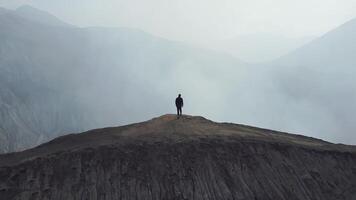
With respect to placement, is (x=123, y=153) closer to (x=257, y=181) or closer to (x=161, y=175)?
(x=161, y=175)

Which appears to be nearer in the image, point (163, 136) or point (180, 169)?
point (180, 169)

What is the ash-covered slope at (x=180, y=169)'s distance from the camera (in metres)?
29.9

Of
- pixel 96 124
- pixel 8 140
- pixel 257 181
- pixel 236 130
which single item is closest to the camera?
pixel 257 181

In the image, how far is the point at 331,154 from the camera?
118ft

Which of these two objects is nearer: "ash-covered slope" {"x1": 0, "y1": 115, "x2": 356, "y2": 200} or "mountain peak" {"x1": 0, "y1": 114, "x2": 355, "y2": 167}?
"ash-covered slope" {"x1": 0, "y1": 115, "x2": 356, "y2": 200}

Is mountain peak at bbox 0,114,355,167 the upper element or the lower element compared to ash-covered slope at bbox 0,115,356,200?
upper

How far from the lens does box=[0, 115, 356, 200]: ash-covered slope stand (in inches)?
1177

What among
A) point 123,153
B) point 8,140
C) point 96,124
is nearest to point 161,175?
point 123,153

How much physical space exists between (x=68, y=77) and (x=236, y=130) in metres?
160

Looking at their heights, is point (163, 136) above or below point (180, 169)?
above

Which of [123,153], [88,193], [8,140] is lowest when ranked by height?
[8,140]

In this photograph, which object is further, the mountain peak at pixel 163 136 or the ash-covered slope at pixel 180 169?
the mountain peak at pixel 163 136

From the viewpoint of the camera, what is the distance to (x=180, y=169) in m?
31.6

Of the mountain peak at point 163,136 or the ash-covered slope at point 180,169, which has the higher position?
the mountain peak at point 163,136
